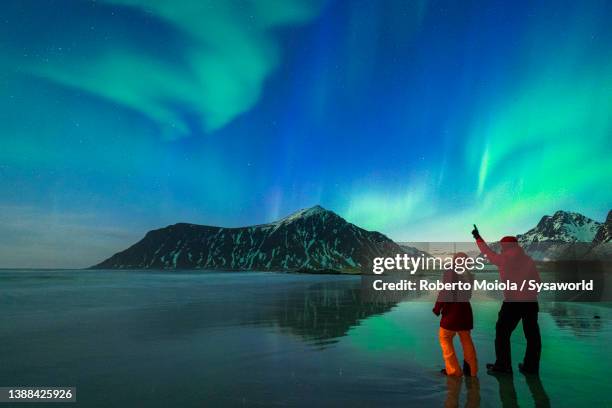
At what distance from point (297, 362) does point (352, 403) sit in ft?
11.2

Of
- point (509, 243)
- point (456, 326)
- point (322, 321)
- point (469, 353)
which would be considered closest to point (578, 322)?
point (322, 321)

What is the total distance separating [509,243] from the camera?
1034 cm

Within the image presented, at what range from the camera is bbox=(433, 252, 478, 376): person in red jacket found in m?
9.38

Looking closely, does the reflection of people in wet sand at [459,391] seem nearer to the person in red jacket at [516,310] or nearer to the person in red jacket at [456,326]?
the person in red jacket at [456,326]

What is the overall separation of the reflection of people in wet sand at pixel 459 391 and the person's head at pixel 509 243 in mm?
3007

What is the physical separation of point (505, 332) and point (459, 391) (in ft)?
8.02

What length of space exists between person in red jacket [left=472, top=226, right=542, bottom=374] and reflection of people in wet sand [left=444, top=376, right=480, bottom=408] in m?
0.96

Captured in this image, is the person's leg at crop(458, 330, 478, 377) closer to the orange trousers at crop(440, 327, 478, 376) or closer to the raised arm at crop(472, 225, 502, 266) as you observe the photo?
the orange trousers at crop(440, 327, 478, 376)

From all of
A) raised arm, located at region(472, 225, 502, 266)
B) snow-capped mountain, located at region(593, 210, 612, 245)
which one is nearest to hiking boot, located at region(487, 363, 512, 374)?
raised arm, located at region(472, 225, 502, 266)

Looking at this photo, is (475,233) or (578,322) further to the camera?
(578,322)

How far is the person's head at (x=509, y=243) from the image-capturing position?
10.2 meters

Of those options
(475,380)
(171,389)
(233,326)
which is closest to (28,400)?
(171,389)

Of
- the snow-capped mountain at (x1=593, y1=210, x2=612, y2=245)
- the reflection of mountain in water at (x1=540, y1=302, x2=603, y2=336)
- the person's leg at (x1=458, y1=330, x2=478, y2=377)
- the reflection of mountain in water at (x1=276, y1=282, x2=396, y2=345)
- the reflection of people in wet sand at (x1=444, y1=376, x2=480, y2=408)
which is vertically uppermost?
the snow-capped mountain at (x1=593, y1=210, x2=612, y2=245)

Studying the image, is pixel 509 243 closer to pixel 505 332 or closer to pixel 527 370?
pixel 505 332
